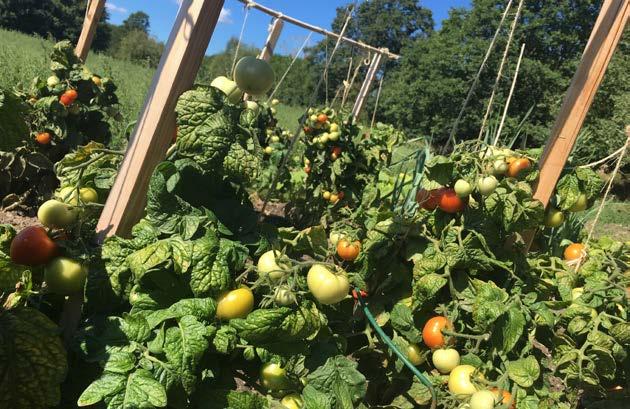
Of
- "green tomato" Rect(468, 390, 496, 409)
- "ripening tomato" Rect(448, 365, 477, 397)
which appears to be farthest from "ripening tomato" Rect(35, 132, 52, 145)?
"green tomato" Rect(468, 390, 496, 409)

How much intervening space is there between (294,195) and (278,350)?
3.91 metres

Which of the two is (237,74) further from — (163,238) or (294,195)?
(294,195)

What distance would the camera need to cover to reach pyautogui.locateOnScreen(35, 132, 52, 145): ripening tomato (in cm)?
337

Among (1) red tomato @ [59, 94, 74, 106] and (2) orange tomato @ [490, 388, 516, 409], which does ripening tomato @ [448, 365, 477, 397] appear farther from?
(1) red tomato @ [59, 94, 74, 106]

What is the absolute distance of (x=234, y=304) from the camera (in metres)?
1.13

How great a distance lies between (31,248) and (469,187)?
123 centimetres

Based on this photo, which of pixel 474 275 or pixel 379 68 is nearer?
pixel 474 275

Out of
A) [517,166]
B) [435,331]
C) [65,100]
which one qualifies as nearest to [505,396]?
[435,331]

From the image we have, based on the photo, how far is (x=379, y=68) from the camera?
654cm

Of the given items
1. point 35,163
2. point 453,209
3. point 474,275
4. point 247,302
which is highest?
point 453,209

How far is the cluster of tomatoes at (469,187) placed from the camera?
1476 millimetres

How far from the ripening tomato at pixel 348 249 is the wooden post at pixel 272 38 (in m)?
3.44

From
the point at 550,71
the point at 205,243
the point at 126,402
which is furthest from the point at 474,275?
the point at 550,71

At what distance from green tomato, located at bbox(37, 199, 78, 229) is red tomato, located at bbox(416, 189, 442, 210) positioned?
1094 mm
